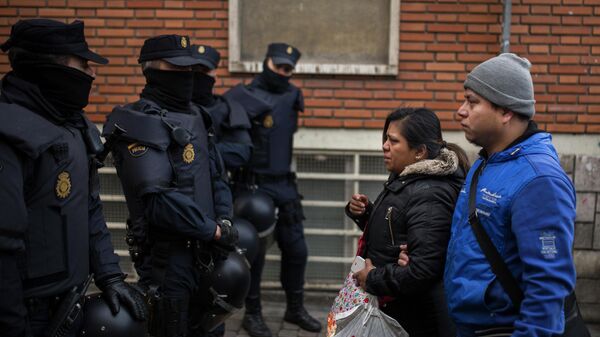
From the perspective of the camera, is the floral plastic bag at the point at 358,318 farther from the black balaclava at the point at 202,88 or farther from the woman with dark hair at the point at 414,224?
the black balaclava at the point at 202,88

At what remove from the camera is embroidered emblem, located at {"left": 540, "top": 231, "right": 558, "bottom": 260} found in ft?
6.79

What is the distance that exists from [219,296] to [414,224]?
138 centimetres

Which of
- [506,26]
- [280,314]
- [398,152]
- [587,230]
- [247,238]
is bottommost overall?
[280,314]

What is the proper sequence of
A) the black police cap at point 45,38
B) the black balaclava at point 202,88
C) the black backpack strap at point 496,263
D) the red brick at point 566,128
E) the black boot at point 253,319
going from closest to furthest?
the black backpack strap at point 496,263
the black police cap at point 45,38
the black balaclava at point 202,88
the black boot at point 253,319
the red brick at point 566,128

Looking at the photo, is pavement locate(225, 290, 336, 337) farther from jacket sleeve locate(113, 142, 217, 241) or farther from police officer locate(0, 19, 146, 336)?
police officer locate(0, 19, 146, 336)

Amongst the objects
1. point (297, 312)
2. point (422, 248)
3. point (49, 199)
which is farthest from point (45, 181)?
point (297, 312)

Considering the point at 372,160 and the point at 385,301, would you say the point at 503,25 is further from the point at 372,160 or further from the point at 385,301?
the point at 385,301

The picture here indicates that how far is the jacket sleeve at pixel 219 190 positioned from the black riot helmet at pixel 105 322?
1.10 meters

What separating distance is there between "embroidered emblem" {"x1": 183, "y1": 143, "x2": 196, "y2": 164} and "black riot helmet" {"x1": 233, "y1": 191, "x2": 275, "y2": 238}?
1.49 meters

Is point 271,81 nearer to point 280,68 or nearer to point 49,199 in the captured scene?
point 280,68

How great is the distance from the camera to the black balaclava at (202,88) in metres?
4.59

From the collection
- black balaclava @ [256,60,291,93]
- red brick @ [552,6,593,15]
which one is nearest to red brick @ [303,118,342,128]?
black balaclava @ [256,60,291,93]

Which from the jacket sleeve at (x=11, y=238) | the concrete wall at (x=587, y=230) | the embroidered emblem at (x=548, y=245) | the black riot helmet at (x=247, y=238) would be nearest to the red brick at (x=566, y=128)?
the concrete wall at (x=587, y=230)

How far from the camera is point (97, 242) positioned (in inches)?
116
